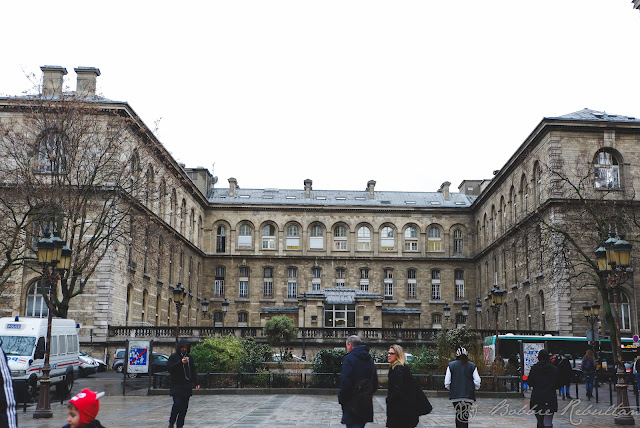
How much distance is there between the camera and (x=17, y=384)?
774 inches

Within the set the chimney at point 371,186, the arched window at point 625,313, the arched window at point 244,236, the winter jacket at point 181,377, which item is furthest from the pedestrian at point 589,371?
the chimney at point 371,186

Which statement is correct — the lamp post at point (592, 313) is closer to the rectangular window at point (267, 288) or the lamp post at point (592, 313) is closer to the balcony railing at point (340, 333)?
the balcony railing at point (340, 333)

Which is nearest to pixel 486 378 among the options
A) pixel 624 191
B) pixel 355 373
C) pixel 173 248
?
pixel 355 373

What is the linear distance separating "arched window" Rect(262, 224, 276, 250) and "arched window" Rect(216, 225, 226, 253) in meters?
3.77

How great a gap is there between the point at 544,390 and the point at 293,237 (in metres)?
55.1

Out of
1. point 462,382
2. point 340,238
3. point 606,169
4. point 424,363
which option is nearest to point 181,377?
point 462,382

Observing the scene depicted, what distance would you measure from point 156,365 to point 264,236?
31592mm

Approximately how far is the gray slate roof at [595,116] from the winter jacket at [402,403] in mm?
34843

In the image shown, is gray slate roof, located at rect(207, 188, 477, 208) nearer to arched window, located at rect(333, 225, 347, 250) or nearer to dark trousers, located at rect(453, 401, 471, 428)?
A: arched window, located at rect(333, 225, 347, 250)

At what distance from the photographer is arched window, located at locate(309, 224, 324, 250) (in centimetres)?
6588

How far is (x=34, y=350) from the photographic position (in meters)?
22.3

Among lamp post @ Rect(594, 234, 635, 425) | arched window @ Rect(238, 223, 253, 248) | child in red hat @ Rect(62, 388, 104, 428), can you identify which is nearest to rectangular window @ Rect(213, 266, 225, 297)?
arched window @ Rect(238, 223, 253, 248)

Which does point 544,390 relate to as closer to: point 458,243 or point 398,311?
point 398,311

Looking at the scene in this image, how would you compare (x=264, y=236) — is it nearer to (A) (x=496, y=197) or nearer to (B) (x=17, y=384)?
(A) (x=496, y=197)
